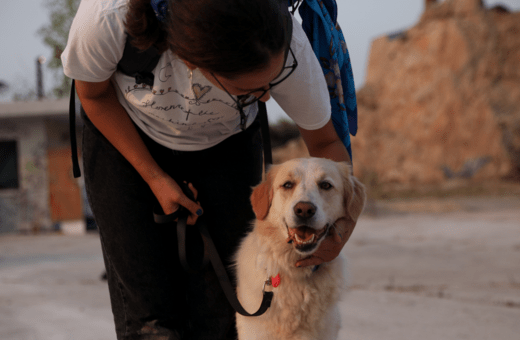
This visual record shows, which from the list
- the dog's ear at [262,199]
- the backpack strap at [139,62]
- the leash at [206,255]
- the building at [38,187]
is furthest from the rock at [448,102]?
the backpack strap at [139,62]

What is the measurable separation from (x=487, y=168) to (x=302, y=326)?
14610mm

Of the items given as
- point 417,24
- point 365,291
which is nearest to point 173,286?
point 365,291

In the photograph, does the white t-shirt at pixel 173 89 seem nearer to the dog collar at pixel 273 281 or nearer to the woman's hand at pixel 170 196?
the woman's hand at pixel 170 196

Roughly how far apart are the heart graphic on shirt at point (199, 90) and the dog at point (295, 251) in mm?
533

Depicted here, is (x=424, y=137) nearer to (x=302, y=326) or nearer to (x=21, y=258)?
(x=21, y=258)

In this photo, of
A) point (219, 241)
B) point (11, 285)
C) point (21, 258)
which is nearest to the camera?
point (219, 241)

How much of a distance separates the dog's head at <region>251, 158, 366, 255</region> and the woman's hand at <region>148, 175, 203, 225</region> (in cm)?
30

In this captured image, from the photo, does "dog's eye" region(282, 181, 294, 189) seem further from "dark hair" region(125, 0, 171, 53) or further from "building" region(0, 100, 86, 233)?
"building" region(0, 100, 86, 233)

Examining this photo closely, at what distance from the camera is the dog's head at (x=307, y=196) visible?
5.91 ft

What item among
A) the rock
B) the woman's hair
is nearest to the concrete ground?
the woman's hair

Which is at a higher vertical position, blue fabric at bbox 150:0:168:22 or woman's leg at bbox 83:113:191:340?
blue fabric at bbox 150:0:168:22

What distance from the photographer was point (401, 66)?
1698 cm

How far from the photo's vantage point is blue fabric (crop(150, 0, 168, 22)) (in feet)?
4.20

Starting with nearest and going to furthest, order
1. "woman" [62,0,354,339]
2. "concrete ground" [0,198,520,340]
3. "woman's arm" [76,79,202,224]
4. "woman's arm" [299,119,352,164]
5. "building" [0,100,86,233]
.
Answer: "woman" [62,0,354,339]
"woman's arm" [76,79,202,224]
"woman's arm" [299,119,352,164]
"concrete ground" [0,198,520,340]
"building" [0,100,86,233]
